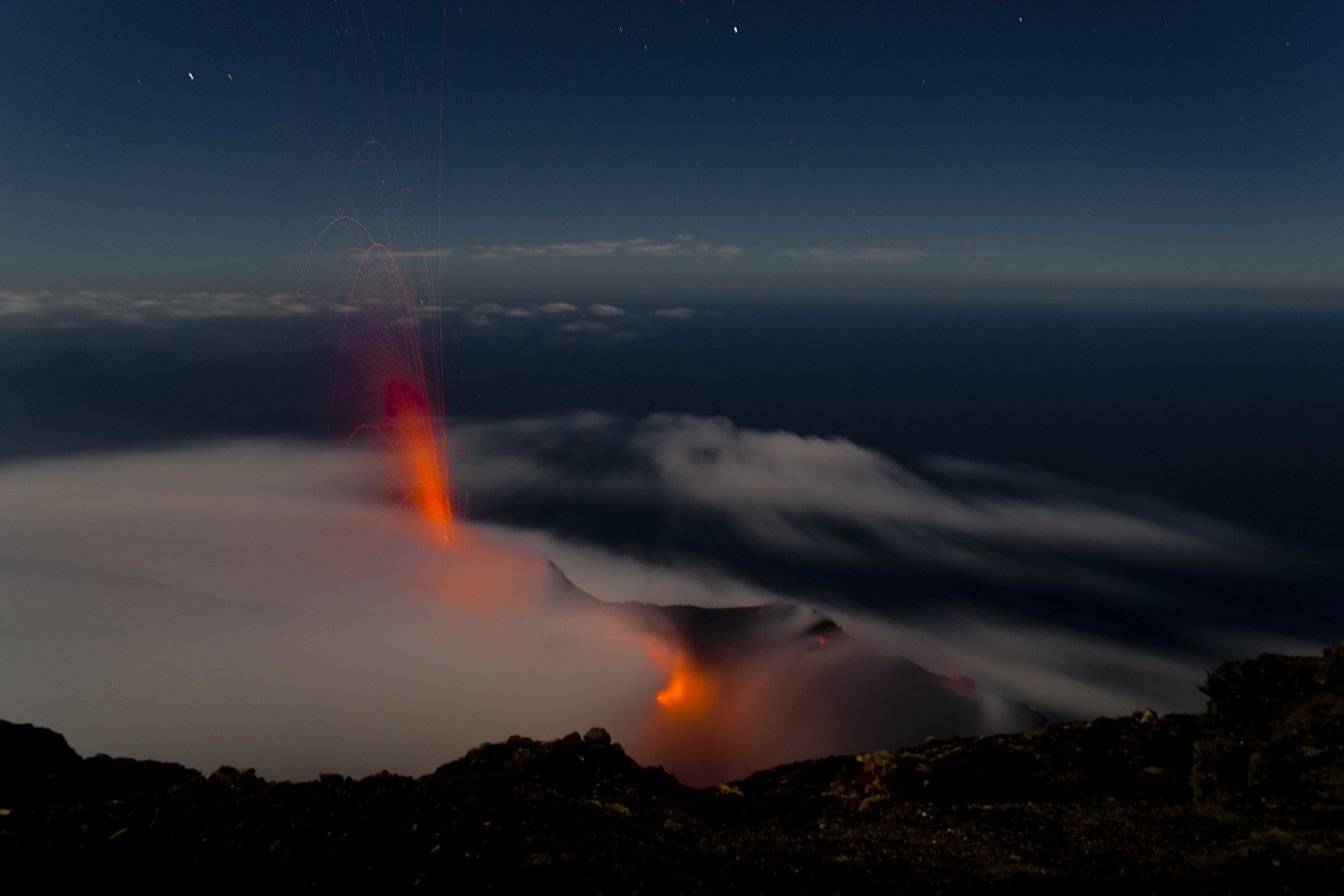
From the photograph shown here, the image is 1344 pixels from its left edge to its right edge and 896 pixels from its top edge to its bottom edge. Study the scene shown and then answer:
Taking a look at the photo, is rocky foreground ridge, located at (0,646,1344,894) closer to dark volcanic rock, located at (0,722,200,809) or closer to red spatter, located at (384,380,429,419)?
dark volcanic rock, located at (0,722,200,809)

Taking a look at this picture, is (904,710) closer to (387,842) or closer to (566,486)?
(387,842)

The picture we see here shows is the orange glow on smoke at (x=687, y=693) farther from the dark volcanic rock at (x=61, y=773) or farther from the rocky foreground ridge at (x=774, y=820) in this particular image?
the dark volcanic rock at (x=61, y=773)

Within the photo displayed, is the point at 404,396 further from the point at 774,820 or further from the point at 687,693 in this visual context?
the point at 774,820

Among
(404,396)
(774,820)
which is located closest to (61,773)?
(774,820)

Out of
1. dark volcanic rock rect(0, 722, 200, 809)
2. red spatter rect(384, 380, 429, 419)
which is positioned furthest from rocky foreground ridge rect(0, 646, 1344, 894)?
red spatter rect(384, 380, 429, 419)

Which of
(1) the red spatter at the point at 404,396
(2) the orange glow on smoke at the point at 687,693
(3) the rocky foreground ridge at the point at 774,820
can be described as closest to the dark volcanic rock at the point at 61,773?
(3) the rocky foreground ridge at the point at 774,820

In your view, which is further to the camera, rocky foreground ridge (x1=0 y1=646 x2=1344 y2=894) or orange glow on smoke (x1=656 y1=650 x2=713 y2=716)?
orange glow on smoke (x1=656 y1=650 x2=713 y2=716)
